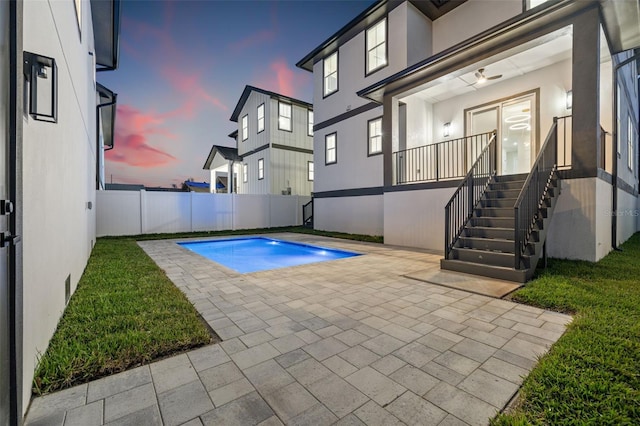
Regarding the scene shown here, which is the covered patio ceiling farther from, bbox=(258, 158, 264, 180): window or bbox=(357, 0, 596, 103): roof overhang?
bbox=(258, 158, 264, 180): window

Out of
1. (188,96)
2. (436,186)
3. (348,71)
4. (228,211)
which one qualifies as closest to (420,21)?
(348,71)

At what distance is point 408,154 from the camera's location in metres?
9.12

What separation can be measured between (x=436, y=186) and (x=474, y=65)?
2.93m

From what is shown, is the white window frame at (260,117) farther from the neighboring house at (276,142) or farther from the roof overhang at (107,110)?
the roof overhang at (107,110)

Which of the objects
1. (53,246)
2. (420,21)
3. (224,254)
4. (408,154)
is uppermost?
(420,21)

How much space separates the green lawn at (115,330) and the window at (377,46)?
1007 cm

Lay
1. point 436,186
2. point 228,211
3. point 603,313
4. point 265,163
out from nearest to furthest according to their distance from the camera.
A: 1. point 603,313
2. point 436,186
3. point 228,211
4. point 265,163

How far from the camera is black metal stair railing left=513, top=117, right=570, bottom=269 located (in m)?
4.36

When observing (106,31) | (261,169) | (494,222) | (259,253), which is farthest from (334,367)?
(261,169)

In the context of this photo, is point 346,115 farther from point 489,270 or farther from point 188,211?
point 489,270

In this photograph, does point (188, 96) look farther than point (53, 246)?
Yes

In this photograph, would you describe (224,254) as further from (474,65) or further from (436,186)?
(474,65)

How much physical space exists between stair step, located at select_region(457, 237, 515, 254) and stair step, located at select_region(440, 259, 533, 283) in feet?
1.55

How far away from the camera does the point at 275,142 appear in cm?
1595
